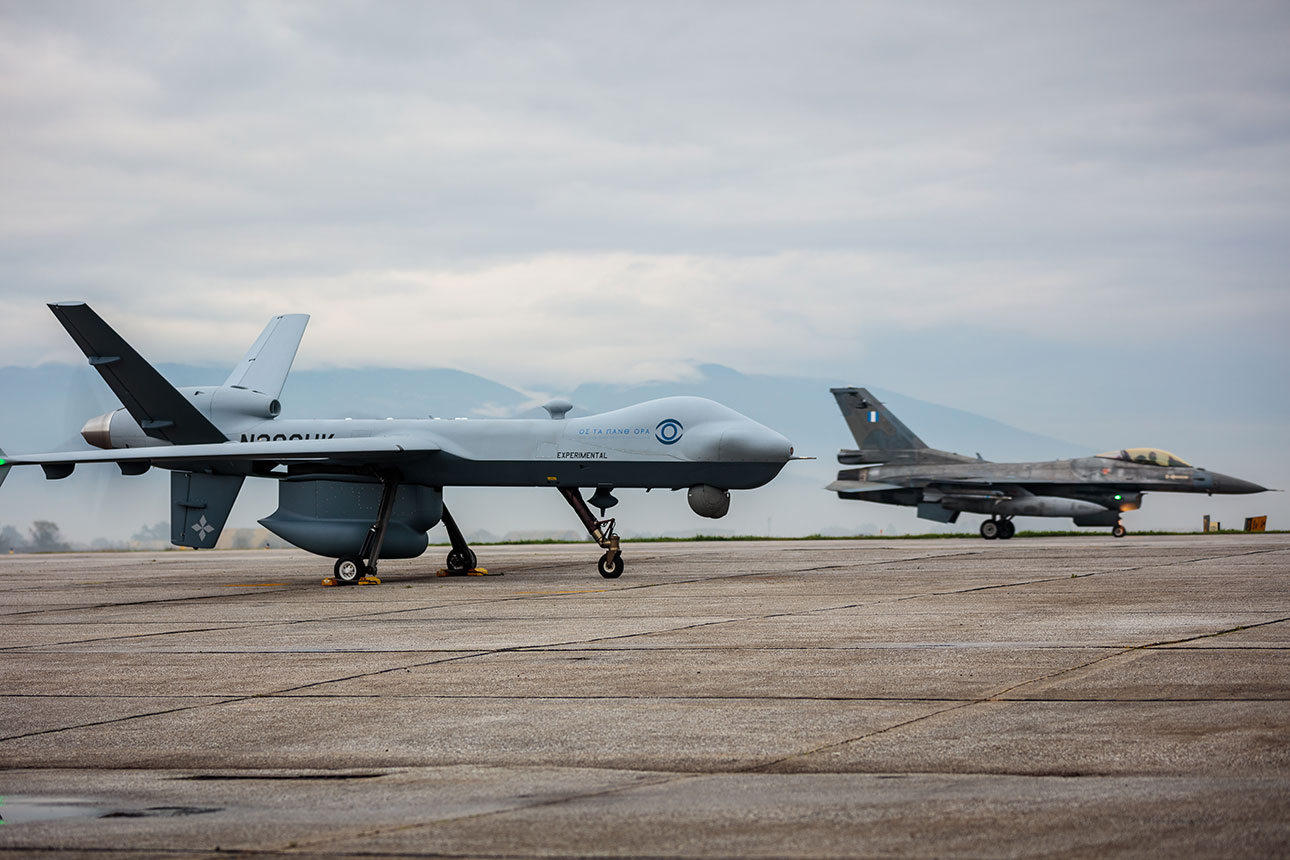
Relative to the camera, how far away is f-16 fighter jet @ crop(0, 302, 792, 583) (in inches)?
798

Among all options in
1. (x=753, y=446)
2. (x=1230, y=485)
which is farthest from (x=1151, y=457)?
(x=753, y=446)

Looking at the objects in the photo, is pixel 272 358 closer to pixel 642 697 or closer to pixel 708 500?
pixel 708 500

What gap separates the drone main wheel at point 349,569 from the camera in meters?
20.4

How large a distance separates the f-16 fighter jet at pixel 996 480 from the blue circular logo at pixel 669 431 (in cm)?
2157

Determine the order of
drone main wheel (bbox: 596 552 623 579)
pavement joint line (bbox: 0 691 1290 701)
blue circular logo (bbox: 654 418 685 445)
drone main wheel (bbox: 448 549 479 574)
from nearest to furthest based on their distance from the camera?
pavement joint line (bbox: 0 691 1290 701), drone main wheel (bbox: 596 552 623 579), blue circular logo (bbox: 654 418 685 445), drone main wheel (bbox: 448 549 479 574)

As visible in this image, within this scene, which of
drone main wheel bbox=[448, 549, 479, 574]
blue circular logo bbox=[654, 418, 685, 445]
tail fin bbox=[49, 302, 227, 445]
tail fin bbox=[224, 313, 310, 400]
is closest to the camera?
blue circular logo bbox=[654, 418, 685, 445]

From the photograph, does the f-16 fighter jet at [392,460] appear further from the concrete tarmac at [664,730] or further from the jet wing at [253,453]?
the concrete tarmac at [664,730]

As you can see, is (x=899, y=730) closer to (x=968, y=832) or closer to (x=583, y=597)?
(x=968, y=832)

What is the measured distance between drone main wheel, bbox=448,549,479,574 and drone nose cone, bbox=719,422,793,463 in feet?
18.1

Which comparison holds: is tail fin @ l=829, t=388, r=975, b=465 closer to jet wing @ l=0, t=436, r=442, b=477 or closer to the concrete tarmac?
jet wing @ l=0, t=436, r=442, b=477

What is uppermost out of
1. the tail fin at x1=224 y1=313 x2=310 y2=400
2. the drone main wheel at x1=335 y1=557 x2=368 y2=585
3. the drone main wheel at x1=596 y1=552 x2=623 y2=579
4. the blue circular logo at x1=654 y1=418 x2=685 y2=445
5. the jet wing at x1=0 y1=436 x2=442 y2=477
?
the tail fin at x1=224 y1=313 x2=310 y2=400

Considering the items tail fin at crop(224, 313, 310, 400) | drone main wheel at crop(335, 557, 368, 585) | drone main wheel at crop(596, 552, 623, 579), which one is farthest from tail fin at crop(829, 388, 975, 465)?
drone main wheel at crop(335, 557, 368, 585)

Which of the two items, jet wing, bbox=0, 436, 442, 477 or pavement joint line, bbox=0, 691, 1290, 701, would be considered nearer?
pavement joint line, bbox=0, 691, 1290, 701

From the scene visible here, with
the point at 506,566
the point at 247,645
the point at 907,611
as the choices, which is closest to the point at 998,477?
the point at 506,566
